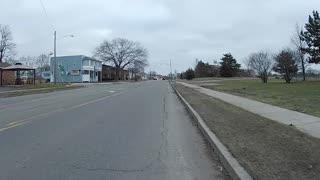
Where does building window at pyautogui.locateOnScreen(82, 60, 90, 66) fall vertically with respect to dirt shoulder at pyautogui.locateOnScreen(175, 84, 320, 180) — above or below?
above

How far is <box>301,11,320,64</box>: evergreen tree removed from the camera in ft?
202

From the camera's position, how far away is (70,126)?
13.6 m

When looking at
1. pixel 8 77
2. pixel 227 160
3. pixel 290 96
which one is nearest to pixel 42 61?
pixel 8 77

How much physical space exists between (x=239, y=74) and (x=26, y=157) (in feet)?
477

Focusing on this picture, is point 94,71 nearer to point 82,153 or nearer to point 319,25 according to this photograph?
point 319,25

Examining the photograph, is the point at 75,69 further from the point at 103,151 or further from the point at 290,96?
the point at 103,151

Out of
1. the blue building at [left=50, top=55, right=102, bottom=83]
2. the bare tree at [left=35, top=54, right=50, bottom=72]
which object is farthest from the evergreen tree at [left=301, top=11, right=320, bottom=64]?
the bare tree at [left=35, top=54, right=50, bottom=72]

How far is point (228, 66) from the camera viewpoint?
13875cm

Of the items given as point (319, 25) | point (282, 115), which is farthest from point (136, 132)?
point (319, 25)

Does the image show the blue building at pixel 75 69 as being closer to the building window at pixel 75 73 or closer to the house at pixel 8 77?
the building window at pixel 75 73

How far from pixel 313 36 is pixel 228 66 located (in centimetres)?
7491

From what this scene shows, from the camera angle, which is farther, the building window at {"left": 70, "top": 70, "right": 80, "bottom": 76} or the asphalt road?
the building window at {"left": 70, "top": 70, "right": 80, "bottom": 76}

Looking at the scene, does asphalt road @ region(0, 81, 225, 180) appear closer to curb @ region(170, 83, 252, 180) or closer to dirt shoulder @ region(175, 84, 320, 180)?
curb @ region(170, 83, 252, 180)

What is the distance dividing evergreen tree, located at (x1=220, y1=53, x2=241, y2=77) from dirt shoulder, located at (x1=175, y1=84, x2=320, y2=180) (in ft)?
415
